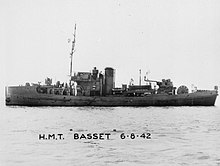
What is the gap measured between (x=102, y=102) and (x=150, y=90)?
6480mm

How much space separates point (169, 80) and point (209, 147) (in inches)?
1418

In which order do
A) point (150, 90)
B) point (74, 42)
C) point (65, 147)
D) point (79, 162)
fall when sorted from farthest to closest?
1. point (150, 90)
2. point (74, 42)
3. point (65, 147)
4. point (79, 162)

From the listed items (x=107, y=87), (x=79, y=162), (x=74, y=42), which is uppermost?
(x=74, y=42)

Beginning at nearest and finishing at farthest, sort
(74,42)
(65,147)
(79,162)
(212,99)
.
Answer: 1. (79,162)
2. (65,147)
3. (74,42)
4. (212,99)

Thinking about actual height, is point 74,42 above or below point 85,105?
above

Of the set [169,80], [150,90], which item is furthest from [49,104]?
[169,80]

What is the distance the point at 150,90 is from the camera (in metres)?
47.2

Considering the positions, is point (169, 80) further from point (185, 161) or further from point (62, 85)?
point (185, 161)

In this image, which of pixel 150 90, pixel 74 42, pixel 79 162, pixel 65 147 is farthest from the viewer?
pixel 150 90

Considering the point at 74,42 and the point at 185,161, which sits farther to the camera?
the point at 74,42

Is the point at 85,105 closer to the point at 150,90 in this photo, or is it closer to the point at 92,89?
the point at 92,89

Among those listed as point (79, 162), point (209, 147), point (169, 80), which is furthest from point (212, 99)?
point (79, 162)

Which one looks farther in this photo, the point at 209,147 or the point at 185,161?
the point at 209,147

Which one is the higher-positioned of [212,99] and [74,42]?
[74,42]
